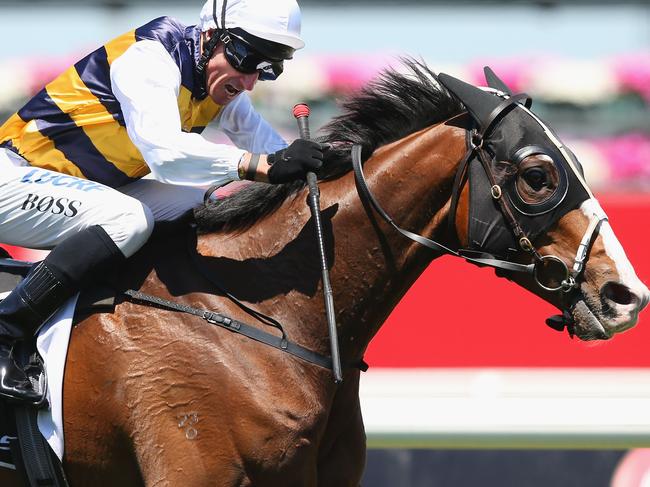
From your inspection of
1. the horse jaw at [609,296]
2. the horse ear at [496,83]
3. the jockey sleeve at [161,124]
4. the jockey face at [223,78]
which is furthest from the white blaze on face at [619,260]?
the jockey face at [223,78]

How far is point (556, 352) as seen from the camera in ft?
17.6

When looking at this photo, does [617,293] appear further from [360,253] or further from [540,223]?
[360,253]

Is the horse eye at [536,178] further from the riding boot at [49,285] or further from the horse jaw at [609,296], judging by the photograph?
the riding boot at [49,285]

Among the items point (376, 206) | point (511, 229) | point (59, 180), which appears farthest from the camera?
point (59, 180)

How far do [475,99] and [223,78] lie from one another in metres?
0.84

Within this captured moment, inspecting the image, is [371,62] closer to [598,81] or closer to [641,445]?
[598,81]

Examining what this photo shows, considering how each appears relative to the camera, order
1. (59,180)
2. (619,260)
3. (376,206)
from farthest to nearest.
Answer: (59,180) → (376,206) → (619,260)

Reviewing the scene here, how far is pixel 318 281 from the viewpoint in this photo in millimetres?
3281

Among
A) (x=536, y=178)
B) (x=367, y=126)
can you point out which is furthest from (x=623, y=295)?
(x=367, y=126)

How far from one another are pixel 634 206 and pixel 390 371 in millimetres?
1535

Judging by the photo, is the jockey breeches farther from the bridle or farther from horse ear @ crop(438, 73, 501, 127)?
horse ear @ crop(438, 73, 501, 127)

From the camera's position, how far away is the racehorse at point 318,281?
307 cm

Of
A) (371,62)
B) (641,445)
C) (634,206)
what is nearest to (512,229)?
(641,445)

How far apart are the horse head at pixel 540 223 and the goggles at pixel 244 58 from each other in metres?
0.67
